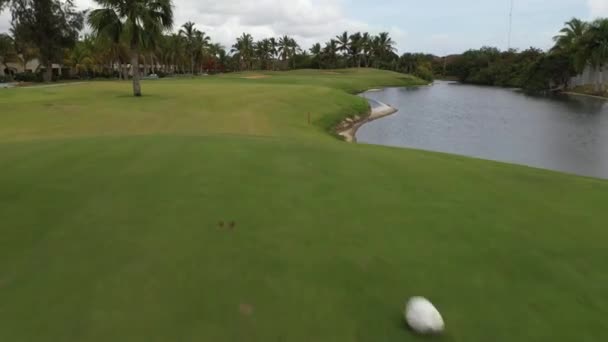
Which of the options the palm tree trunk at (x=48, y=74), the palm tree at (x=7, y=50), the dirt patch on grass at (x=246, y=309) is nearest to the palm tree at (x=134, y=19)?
the dirt patch on grass at (x=246, y=309)

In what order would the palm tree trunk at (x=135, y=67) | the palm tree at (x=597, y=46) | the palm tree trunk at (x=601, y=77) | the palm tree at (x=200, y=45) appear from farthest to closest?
the palm tree at (x=200, y=45)
the palm tree trunk at (x=601, y=77)
the palm tree at (x=597, y=46)
the palm tree trunk at (x=135, y=67)

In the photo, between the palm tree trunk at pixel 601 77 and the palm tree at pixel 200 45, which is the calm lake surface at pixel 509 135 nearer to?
the palm tree trunk at pixel 601 77

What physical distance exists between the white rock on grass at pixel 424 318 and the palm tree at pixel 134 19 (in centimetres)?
3302

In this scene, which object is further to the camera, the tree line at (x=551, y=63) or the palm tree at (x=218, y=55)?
the palm tree at (x=218, y=55)

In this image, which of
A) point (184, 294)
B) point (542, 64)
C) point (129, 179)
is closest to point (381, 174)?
point (129, 179)

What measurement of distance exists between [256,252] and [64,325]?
7.74 feet

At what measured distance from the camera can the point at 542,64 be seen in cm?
9719

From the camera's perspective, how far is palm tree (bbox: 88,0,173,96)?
107 ft

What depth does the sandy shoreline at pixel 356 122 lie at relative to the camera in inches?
1245

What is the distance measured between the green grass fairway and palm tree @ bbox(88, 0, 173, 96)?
78.5ft

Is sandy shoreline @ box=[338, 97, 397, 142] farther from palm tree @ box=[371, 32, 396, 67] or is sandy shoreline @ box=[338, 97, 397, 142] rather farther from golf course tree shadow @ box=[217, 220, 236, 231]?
palm tree @ box=[371, 32, 396, 67]

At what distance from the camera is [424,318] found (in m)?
4.70

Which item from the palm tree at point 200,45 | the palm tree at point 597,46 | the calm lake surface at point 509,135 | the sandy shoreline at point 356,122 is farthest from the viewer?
the palm tree at point 200,45

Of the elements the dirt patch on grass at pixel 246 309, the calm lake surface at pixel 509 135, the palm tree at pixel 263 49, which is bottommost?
the calm lake surface at pixel 509 135
